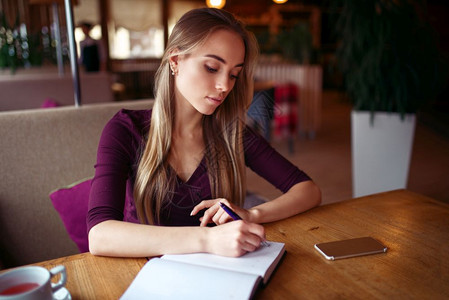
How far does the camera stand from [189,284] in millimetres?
723

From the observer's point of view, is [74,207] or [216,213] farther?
[74,207]

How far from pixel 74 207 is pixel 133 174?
30cm

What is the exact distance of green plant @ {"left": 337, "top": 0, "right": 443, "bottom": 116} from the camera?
8.41 feet

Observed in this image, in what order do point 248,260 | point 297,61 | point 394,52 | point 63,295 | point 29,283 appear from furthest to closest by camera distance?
1. point 297,61
2. point 394,52
3. point 248,260
4. point 63,295
5. point 29,283

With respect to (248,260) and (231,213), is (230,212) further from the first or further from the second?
(248,260)

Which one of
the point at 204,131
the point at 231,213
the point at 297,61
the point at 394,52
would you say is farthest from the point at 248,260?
the point at 297,61

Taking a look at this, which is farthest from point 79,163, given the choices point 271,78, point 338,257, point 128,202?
point 271,78

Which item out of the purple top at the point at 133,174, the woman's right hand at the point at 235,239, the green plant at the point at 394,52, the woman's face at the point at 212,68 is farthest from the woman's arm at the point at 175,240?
the green plant at the point at 394,52

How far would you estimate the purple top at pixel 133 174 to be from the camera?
1083mm

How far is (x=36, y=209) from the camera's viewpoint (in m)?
1.49

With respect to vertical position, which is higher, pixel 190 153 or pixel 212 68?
Answer: pixel 212 68

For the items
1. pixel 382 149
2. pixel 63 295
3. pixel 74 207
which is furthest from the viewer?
pixel 382 149

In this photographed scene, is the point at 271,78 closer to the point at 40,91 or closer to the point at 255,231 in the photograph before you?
the point at 40,91

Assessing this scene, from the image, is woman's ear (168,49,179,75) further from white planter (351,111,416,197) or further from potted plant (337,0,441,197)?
white planter (351,111,416,197)
